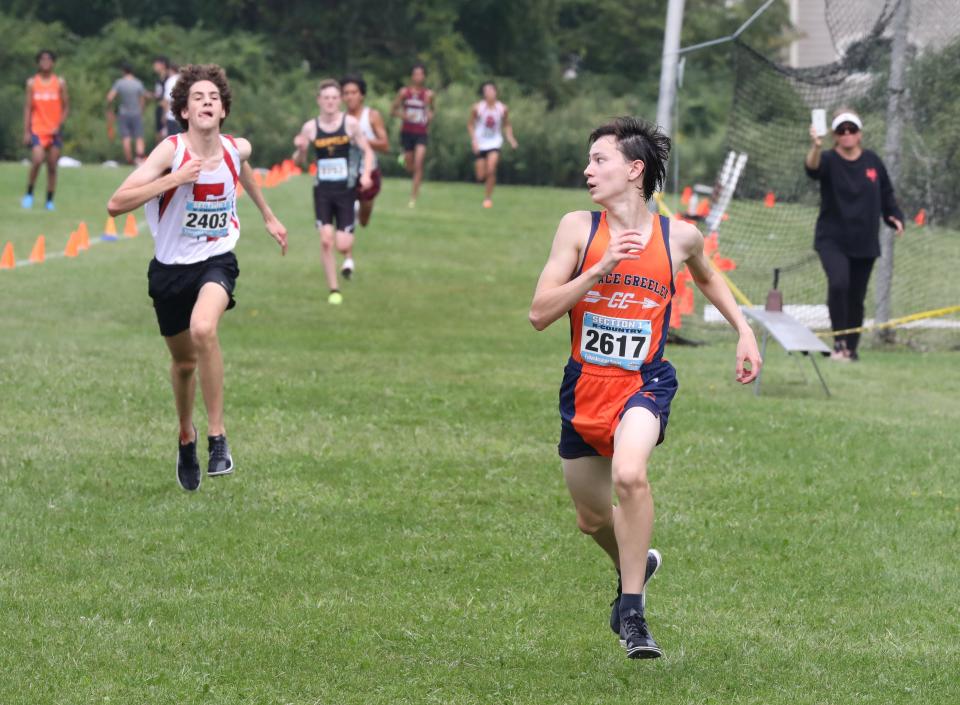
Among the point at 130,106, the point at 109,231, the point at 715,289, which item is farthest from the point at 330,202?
the point at 130,106

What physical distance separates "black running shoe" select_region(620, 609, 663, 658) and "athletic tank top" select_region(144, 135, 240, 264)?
12.0ft

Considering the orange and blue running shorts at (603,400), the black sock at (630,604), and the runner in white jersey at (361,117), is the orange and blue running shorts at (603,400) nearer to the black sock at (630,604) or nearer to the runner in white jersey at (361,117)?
the black sock at (630,604)

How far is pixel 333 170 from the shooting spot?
16.8 meters

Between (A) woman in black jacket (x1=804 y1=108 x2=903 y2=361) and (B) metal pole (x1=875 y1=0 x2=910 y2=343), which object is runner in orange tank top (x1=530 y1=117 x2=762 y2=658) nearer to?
(A) woman in black jacket (x1=804 y1=108 x2=903 y2=361)

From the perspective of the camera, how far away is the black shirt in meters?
14.5

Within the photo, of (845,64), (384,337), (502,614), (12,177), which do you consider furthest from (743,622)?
(12,177)

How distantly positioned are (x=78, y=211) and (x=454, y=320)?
35.1ft

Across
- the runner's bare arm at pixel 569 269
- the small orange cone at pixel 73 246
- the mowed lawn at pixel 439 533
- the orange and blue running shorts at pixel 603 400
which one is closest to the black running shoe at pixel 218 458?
the mowed lawn at pixel 439 533

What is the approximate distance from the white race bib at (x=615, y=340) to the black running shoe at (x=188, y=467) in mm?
3293

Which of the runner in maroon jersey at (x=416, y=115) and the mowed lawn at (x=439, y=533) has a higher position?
the runner in maroon jersey at (x=416, y=115)

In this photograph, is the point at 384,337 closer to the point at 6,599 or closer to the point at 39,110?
the point at 6,599

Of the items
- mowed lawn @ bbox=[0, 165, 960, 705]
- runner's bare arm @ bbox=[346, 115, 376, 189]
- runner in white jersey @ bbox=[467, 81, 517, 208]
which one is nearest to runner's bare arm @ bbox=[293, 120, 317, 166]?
runner's bare arm @ bbox=[346, 115, 376, 189]

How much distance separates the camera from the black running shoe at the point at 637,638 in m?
5.87

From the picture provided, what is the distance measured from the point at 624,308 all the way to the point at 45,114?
20274 mm
